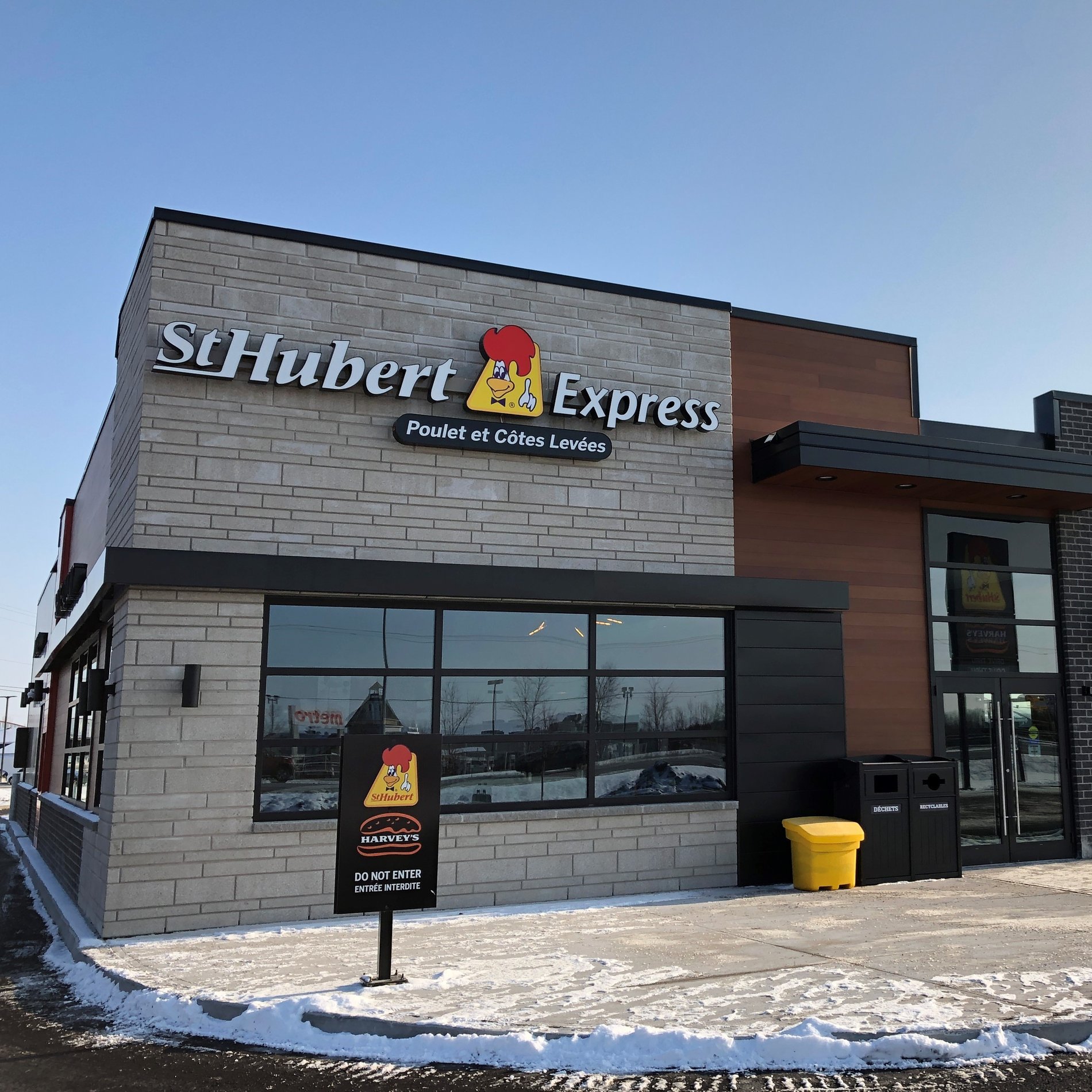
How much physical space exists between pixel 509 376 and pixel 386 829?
17.4ft

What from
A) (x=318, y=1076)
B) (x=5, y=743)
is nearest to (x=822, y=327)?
(x=318, y=1076)

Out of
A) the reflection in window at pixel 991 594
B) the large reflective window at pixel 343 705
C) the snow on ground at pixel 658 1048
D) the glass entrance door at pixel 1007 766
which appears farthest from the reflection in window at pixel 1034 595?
the snow on ground at pixel 658 1048

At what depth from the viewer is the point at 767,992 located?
21.0 ft

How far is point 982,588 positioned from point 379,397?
7994mm

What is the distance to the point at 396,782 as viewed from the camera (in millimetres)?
6988

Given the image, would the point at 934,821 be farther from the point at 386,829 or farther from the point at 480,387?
the point at 386,829

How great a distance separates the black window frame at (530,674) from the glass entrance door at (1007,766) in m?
3.16

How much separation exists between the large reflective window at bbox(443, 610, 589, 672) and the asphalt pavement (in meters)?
4.77

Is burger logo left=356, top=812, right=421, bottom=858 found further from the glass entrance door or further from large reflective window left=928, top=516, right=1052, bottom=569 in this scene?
large reflective window left=928, top=516, right=1052, bottom=569

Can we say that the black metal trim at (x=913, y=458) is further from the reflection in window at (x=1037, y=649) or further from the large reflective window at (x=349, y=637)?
the large reflective window at (x=349, y=637)

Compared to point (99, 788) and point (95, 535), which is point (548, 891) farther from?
point (95, 535)

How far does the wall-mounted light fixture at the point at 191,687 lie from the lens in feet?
29.2

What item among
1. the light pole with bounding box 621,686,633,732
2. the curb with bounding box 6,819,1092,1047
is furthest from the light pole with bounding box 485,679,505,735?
the curb with bounding box 6,819,1092,1047

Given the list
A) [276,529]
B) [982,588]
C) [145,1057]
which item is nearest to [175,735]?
[276,529]
